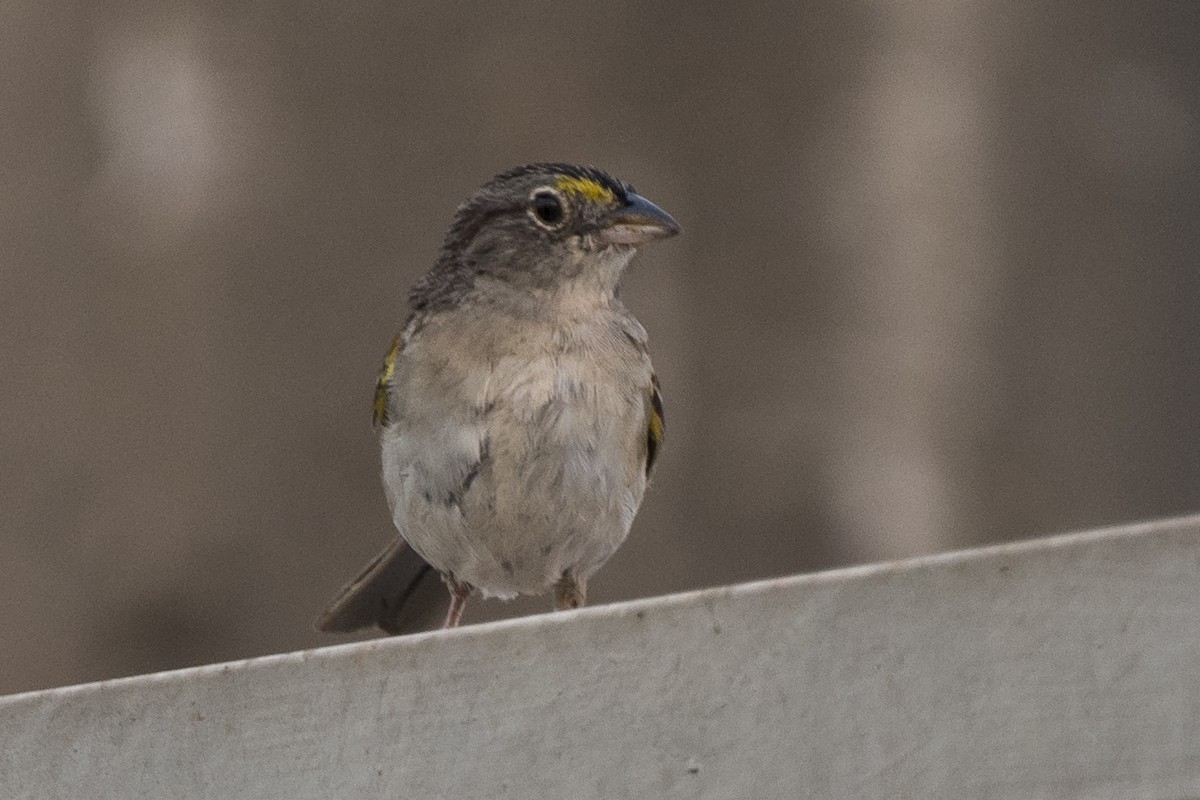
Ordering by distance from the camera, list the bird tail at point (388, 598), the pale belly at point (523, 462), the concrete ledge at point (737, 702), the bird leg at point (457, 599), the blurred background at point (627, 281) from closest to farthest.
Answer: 1. the concrete ledge at point (737, 702)
2. the pale belly at point (523, 462)
3. the bird leg at point (457, 599)
4. the bird tail at point (388, 598)
5. the blurred background at point (627, 281)

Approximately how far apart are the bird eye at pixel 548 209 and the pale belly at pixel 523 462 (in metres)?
0.29

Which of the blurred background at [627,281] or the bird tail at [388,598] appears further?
the blurred background at [627,281]

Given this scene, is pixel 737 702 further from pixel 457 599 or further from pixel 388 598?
pixel 388 598

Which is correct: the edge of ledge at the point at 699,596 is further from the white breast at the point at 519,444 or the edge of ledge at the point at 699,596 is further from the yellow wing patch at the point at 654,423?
the yellow wing patch at the point at 654,423

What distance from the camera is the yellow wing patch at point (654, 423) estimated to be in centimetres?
288

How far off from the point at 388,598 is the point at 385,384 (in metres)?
0.58

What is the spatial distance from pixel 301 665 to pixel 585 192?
143 centimetres

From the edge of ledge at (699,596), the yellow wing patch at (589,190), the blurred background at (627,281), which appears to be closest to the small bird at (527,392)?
the yellow wing patch at (589,190)

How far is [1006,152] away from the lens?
466 centimetres

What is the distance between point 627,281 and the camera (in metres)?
4.52

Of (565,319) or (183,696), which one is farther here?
(565,319)

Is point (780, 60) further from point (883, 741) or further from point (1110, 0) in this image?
point (883, 741)

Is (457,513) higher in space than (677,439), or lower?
higher

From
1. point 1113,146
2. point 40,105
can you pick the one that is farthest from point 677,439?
point 40,105
